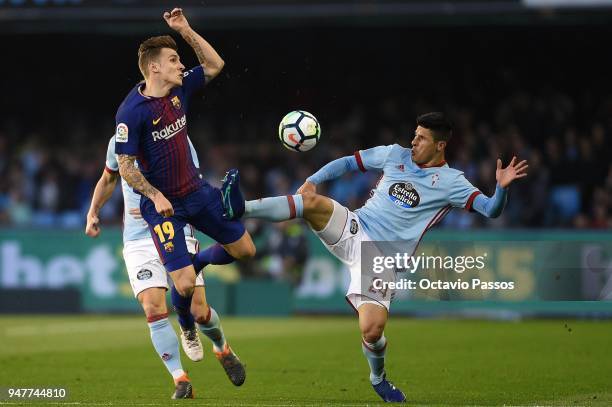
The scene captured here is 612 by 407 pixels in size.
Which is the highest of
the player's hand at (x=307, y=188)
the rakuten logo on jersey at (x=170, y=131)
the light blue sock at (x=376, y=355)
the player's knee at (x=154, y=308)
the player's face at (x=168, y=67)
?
Result: the player's face at (x=168, y=67)

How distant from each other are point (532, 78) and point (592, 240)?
16.9 feet

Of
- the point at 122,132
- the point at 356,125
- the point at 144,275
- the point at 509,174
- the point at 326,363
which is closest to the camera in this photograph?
the point at 509,174

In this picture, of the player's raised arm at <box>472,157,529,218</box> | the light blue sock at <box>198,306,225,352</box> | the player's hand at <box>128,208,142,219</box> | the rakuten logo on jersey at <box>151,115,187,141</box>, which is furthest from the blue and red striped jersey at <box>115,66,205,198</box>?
the player's raised arm at <box>472,157,529,218</box>

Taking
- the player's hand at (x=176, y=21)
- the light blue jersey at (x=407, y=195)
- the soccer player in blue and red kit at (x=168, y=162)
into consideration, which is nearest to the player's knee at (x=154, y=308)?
the soccer player in blue and red kit at (x=168, y=162)

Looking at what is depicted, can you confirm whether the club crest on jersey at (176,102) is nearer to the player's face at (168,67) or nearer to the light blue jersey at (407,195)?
the player's face at (168,67)

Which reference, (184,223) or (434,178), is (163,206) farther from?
(434,178)

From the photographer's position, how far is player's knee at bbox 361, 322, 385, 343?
9.15 m

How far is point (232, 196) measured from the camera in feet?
28.4

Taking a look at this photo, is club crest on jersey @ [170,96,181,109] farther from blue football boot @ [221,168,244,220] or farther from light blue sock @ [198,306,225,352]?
light blue sock @ [198,306,225,352]

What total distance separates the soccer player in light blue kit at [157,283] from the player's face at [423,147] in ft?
5.71

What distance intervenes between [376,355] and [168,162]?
217 cm

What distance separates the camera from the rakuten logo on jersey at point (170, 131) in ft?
29.9

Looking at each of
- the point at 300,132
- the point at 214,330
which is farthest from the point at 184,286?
the point at 300,132

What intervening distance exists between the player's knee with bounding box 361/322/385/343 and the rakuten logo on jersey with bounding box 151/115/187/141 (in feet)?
6.77
